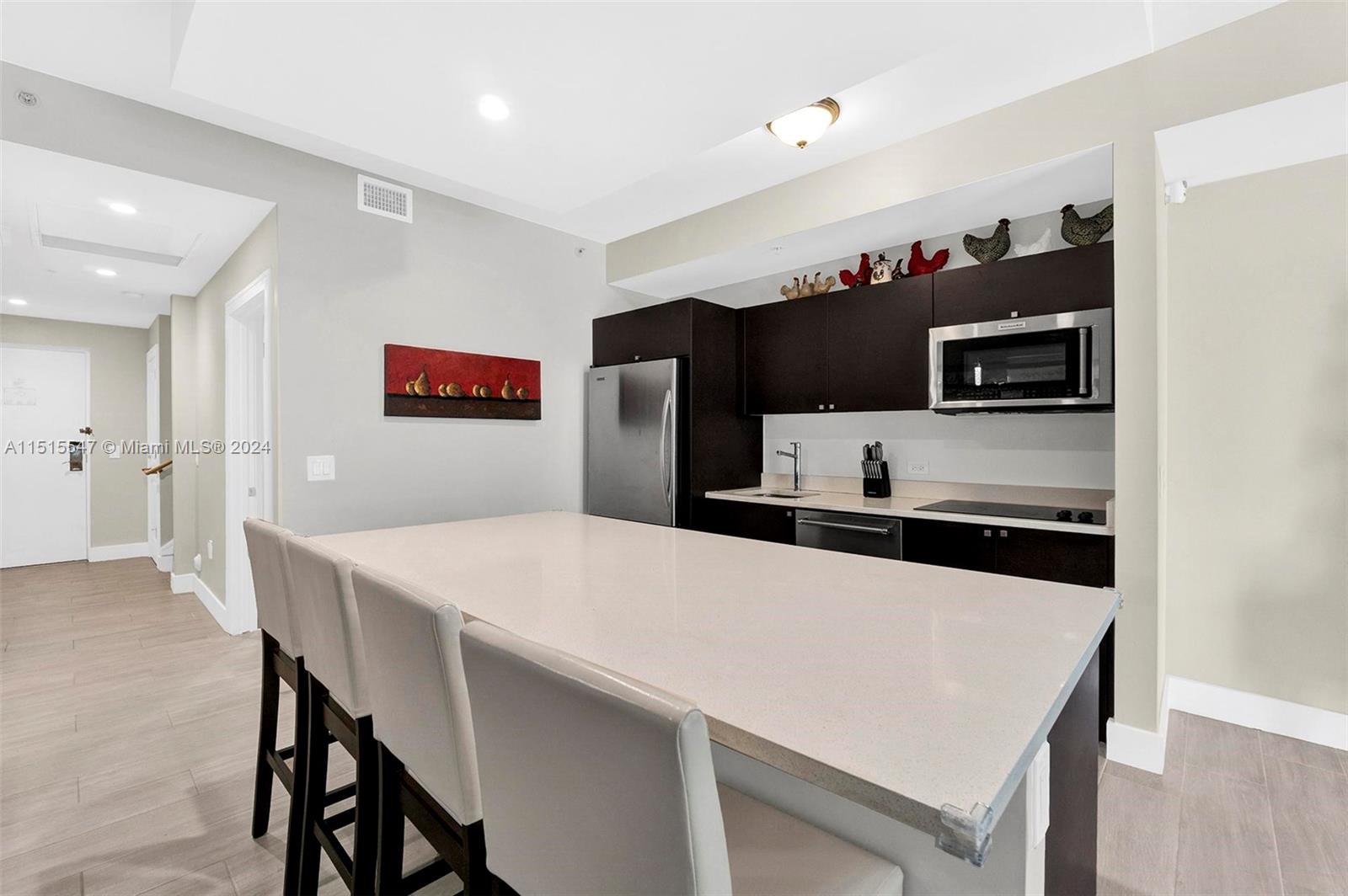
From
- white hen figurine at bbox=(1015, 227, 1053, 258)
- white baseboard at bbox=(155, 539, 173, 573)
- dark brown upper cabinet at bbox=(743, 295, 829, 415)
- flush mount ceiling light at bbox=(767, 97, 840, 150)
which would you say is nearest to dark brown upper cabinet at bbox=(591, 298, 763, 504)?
dark brown upper cabinet at bbox=(743, 295, 829, 415)

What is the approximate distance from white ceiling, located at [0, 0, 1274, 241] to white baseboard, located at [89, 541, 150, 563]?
17.3ft

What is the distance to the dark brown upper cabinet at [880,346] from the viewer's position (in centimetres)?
325

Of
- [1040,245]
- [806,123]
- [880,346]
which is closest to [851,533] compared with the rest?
[880,346]

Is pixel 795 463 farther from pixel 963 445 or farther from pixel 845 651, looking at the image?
pixel 845 651

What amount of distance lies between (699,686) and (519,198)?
2630 millimetres

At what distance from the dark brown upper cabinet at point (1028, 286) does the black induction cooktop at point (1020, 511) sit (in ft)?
2.97

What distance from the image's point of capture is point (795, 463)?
4.07 m

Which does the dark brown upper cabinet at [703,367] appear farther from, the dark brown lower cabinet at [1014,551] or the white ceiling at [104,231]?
the white ceiling at [104,231]

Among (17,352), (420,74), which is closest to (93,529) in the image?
(17,352)

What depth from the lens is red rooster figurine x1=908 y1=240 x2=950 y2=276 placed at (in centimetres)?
331

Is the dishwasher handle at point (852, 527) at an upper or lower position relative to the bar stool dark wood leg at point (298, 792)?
upper

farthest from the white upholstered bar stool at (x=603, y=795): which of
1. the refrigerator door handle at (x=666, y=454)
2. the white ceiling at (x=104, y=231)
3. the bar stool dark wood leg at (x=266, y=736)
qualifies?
the white ceiling at (x=104, y=231)

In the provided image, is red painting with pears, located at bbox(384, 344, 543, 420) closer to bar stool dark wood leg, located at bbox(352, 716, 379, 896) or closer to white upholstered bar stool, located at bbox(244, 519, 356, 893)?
white upholstered bar stool, located at bbox(244, 519, 356, 893)

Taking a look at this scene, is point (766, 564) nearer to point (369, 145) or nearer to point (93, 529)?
point (369, 145)
